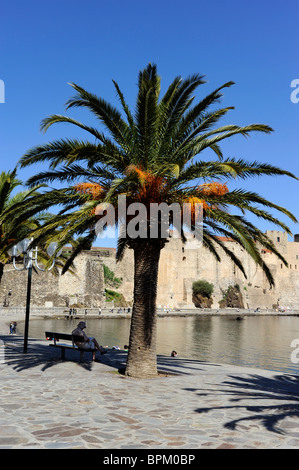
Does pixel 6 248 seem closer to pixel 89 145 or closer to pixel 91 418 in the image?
pixel 89 145

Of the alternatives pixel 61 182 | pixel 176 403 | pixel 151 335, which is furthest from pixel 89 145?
pixel 176 403

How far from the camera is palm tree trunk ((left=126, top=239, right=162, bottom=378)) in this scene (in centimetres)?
908

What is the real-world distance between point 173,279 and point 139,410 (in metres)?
66.8

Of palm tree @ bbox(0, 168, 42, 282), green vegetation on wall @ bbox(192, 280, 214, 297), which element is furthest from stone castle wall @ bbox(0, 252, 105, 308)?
palm tree @ bbox(0, 168, 42, 282)

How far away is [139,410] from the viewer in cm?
594

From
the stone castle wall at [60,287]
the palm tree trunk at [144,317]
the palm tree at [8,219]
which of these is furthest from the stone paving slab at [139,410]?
the stone castle wall at [60,287]

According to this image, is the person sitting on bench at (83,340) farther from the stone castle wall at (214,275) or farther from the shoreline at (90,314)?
the stone castle wall at (214,275)

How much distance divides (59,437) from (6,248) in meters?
9.36

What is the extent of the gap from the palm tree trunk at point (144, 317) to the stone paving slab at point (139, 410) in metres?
0.39

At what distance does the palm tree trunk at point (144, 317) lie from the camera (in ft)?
29.8

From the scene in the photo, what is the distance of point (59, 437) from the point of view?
4.51 m

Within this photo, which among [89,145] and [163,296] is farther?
[163,296]

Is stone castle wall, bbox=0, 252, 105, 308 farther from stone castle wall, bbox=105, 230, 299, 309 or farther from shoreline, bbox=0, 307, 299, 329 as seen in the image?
stone castle wall, bbox=105, 230, 299, 309

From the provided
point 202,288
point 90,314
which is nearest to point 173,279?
point 202,288
